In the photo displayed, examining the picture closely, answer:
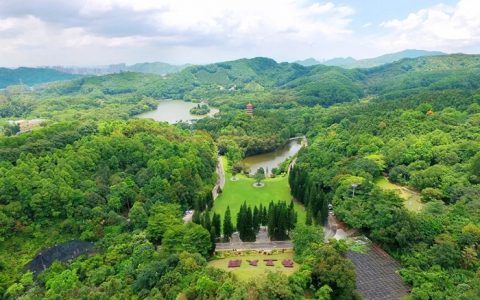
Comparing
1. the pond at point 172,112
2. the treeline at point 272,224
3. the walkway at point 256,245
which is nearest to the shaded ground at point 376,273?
the treeline at point 272,224

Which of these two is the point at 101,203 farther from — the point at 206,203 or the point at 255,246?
the point at 255,246

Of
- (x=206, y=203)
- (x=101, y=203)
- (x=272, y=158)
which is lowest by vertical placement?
(x=272, y=158)

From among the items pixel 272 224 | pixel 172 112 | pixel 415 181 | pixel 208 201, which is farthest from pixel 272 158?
pixel 172 112

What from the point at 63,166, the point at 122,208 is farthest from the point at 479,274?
the point at 63,166

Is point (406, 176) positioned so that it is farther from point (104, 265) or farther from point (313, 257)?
point (104, 265)

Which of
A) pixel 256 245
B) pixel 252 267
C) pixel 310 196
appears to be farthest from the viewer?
pixel 310 196

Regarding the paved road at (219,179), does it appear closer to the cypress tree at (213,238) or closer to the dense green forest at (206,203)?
the dense green forest at (206,203)
